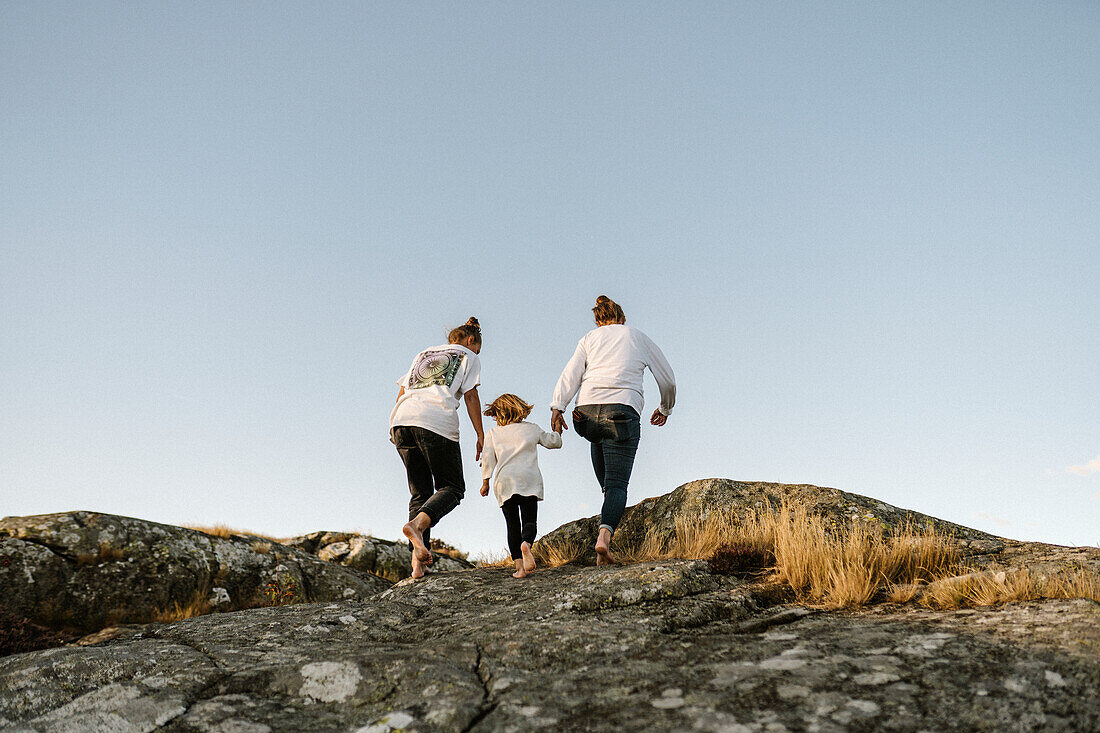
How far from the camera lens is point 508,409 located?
682cm

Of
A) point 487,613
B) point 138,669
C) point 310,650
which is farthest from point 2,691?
point 487,613

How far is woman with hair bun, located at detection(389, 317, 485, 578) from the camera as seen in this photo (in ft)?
21.6

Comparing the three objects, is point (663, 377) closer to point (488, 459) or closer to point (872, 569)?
point (488, 459)

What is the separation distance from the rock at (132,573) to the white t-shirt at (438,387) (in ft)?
8.89

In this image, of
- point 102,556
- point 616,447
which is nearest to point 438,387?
point 616,447

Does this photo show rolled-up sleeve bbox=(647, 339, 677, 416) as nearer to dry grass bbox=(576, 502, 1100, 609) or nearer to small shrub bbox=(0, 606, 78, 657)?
dry grass bbox=(576, 502, 1100, 609)

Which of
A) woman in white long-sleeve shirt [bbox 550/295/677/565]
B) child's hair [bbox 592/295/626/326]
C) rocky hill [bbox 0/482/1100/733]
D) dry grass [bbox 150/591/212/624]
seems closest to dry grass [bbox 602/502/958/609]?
rocky hill [bbox 0/482/1100/733]

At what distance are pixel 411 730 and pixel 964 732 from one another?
6.56 feet

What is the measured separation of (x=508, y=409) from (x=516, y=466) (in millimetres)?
572

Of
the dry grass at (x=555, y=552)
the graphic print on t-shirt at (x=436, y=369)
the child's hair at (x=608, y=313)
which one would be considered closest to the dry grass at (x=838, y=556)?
the dry grass at (x=555, y=552)

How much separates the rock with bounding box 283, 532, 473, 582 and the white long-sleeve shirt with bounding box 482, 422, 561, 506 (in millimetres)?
3704

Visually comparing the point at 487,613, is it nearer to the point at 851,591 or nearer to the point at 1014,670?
the point at 851,591

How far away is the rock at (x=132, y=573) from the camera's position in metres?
6.87

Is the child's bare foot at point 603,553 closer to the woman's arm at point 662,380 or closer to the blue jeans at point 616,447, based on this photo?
the blue jeans at point 616,447
